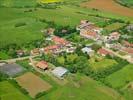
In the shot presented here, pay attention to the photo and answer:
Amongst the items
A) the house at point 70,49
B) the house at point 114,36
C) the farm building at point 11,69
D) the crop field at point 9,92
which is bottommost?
the crop field at point 9,92

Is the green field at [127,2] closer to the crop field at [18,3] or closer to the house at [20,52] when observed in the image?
the crop field at [18,3]

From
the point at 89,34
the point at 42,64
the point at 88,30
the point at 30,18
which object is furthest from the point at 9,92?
the point at 30,18

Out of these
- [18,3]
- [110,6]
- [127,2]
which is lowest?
[18,3]

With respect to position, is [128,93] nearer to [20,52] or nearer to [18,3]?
[20,52]

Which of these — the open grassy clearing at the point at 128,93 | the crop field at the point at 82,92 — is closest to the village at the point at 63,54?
the crop field at the point at 82,92

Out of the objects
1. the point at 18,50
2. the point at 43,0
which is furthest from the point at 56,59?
the point at 43,0

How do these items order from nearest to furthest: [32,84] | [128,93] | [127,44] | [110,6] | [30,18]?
[128,93], [32,84], [127,44], [30,18], [110,6]

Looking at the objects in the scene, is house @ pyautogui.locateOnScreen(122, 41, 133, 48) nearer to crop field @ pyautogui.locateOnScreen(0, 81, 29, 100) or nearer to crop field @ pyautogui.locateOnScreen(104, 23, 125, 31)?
crop field @ pyautogui.locateOnScreen(104, 23, 125, 31)
